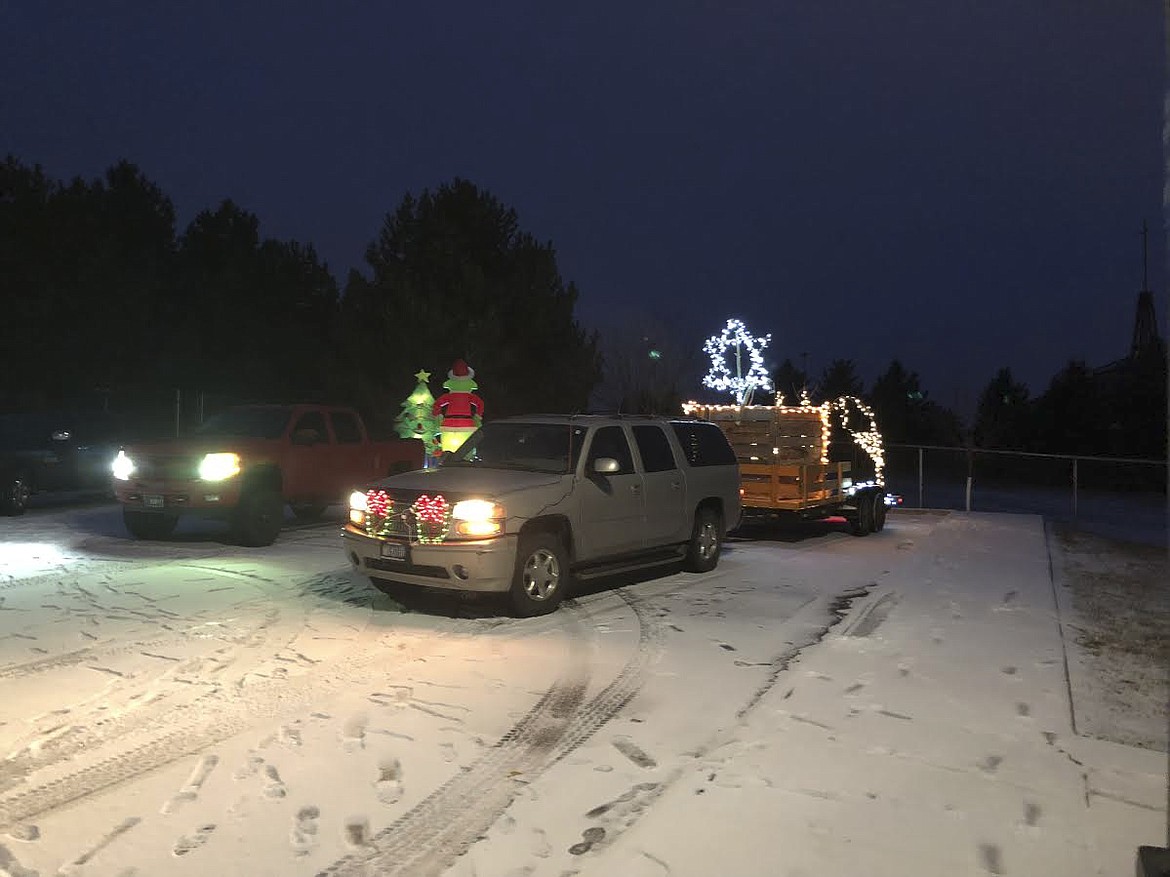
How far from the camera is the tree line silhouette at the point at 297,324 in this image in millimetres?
34531

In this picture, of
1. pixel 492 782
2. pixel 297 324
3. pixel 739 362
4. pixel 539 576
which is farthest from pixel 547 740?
pixel 297 324

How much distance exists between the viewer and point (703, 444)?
12.8 m

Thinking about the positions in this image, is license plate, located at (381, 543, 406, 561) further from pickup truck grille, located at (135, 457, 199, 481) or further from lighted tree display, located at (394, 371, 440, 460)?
lighted tree display, located at (394, 371, 440, 460)

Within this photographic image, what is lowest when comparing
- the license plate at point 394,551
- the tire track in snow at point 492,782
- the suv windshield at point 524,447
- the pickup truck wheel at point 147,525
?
the tire track in snow at point 492,782

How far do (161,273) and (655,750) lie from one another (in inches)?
1622

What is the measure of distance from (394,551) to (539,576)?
1.36m

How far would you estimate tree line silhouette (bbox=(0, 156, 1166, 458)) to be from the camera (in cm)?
3453

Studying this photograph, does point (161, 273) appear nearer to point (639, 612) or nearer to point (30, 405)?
point (30, 405)

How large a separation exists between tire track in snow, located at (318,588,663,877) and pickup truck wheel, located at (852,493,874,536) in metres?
10.4

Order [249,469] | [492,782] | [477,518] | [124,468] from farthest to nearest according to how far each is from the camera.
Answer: [124,468], [249,469], [477,518], [492,782]

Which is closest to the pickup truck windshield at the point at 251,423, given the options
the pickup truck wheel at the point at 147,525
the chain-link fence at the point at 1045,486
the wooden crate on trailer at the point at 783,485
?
the pickup truck wheel at the point at 147,525

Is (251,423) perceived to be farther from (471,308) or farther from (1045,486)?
(1045,486)

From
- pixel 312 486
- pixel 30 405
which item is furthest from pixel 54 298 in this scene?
pixel 312 486

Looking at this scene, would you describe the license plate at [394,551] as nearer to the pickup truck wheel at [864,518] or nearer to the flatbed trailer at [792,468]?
the flatbed trailer at [792,468]
